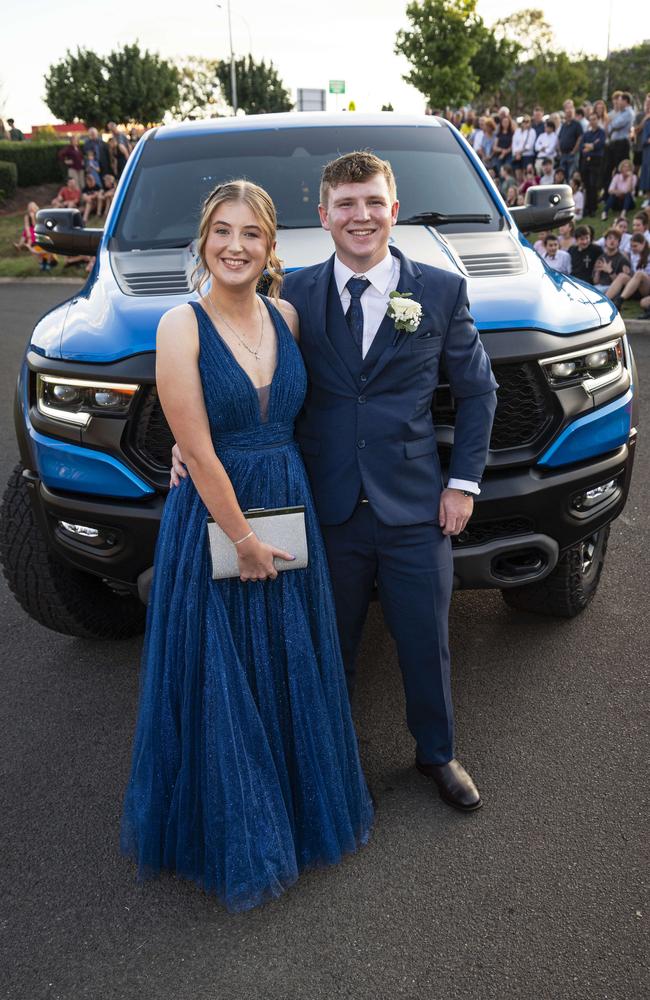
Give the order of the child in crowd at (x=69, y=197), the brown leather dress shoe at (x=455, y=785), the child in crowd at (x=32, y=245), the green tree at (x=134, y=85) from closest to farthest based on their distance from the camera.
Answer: the brown leather dress shoe at (x=455, y=785)
the child in crowd at (x=32, y=245)
the child in crowd at (x=69, y=197)
the green tree at (x=134, y=85)

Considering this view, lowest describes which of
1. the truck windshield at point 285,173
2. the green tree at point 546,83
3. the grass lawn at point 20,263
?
the grass lawn at point 20,263

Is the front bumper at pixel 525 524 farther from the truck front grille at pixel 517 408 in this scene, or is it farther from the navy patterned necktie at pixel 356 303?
the navy patterned necktie at pixel 356 303

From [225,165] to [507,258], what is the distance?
5.02ft

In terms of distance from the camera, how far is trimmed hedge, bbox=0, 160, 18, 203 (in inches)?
995

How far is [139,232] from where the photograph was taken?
150 inches

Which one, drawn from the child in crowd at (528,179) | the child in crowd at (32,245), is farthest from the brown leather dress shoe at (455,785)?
the child in crowd at (32,245)

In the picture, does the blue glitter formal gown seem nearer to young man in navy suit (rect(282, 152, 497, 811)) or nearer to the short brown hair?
young man in navy suit (rect(282, 152, 497, 811))

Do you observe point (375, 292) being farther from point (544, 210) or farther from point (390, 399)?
point (544, 210)

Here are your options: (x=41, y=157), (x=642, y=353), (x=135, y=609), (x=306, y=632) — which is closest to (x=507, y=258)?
(x=306, y=632)

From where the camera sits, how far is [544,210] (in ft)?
13.6

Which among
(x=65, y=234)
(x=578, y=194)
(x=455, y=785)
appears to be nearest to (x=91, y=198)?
(x=578, y=194)

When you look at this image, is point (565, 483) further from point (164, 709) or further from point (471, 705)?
point (164, 709)

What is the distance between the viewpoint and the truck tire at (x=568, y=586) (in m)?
3.28

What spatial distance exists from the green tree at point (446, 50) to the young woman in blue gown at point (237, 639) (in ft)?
121
